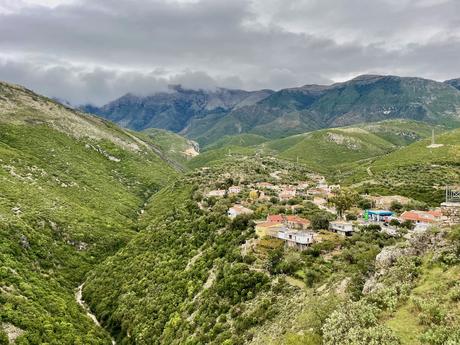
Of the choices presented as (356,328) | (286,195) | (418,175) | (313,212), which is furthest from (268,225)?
(418,175)

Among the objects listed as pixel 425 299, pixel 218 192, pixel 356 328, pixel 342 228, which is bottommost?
pixel 218 192

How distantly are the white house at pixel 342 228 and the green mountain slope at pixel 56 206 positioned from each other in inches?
1486

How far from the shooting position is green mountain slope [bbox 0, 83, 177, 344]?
59409 mm

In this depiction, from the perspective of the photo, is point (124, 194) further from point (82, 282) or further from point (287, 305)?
point (287, 305)

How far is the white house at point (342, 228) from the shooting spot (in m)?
57.2

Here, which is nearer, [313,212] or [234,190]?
[313,212]

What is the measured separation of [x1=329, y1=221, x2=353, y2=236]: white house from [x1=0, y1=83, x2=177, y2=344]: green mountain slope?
3774 cm

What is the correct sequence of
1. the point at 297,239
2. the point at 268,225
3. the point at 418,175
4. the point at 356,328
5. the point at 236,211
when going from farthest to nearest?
the point at 418,175 → the point at 236,211 → the point at 268,225 → the point at 297,239 → the point at 356,328

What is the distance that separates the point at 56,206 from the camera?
9956cm

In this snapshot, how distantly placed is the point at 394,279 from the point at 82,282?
65.5 metres

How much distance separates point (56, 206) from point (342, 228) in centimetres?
7197

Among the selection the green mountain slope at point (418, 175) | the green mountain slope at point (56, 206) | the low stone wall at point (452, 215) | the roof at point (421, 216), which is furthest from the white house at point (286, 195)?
the green mountain slope at point (56, 206)

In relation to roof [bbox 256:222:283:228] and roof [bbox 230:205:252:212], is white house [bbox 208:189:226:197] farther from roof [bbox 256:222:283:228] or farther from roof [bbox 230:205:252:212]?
roof [bbox 256:222:283:228]

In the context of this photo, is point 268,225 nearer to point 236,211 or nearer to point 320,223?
point 320,223
